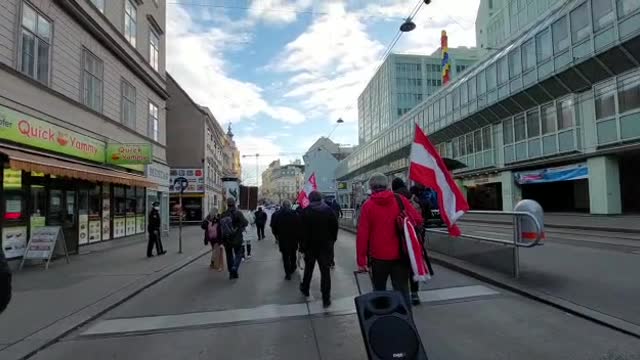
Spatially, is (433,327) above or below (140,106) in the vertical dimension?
below

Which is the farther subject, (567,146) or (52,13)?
(567,146)

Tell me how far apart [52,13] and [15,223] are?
617 cm

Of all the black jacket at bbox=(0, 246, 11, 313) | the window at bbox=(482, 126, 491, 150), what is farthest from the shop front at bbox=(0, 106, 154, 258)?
the window at bbox=(482, 126, 491, 150)

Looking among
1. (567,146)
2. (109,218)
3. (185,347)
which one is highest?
(567,146)

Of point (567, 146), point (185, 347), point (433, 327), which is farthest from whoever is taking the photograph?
point (567, 146)

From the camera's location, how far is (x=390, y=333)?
3479mm

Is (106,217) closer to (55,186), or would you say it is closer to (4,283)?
(55,186)

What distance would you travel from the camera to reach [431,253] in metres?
11.7

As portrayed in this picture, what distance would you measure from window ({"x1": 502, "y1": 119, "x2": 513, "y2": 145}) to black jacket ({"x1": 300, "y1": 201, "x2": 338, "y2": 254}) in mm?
28014

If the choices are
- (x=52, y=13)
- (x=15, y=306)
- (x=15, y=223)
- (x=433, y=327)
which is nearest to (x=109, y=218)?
(x=15, y=223)

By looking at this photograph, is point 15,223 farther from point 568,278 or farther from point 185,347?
point 568,278

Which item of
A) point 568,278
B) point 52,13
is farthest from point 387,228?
point 52,13

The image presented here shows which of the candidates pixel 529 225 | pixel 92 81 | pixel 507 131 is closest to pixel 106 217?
pixel 92 81

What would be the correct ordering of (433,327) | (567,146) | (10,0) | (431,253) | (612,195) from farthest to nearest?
(567,146), (612,195), (431,253), (10,0), (433,327)
